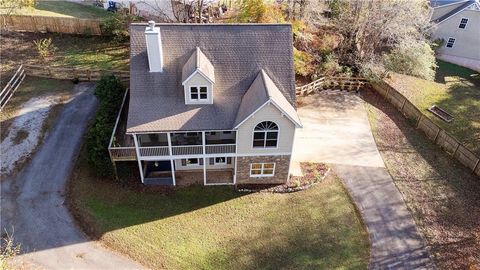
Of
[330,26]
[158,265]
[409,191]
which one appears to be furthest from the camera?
[330,26]

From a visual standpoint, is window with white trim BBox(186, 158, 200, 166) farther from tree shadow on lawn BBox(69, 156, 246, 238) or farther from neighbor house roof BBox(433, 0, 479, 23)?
neighbor house roof BBox(433, 0, 479, 23)

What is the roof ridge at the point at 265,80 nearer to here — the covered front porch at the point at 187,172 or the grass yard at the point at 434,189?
the covered front porch at the point at 187,172

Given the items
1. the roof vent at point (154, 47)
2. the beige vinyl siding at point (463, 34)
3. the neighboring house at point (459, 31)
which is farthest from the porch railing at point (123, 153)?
the beige vinyl siding at point (463, 34)

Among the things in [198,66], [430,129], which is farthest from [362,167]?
[198,66]

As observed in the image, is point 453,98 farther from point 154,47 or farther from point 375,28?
point 154,47

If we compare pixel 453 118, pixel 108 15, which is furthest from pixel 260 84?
pixel 108 15

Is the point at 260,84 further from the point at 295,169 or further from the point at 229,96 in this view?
the point at 295,169

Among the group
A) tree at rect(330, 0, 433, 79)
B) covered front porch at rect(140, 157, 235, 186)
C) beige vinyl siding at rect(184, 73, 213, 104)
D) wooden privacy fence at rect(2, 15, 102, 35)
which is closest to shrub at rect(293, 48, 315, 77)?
tree at rect(330, 0, 433, 79)
